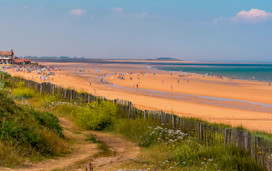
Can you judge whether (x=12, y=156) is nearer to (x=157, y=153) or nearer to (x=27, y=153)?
(x=27, y=153)

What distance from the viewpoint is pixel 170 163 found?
7.98 m

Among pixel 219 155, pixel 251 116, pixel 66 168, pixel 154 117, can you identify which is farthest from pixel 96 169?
pixel 251 116

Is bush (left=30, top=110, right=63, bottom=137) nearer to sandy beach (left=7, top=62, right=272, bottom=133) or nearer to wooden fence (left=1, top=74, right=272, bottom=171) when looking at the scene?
wooden fence (left=1, top=74, right=272, bottom=171)

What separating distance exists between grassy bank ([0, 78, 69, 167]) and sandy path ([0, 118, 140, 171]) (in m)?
0.35

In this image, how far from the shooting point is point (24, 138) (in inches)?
327

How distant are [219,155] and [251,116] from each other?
16248 mm

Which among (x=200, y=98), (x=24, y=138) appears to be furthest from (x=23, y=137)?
(x=200, y=98)

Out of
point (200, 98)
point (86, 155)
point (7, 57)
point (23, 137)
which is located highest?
point (7, 57)

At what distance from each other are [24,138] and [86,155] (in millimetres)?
2023

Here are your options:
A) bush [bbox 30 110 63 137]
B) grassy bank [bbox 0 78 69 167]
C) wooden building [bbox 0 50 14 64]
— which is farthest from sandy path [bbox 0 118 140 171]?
wooden building [bbox 0 50 14 64]

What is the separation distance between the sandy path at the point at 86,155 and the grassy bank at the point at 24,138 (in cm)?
35

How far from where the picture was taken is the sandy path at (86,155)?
7842 mm

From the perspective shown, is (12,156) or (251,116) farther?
(251,116)

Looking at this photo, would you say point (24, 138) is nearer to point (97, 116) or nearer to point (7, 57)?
point (97, 116)
